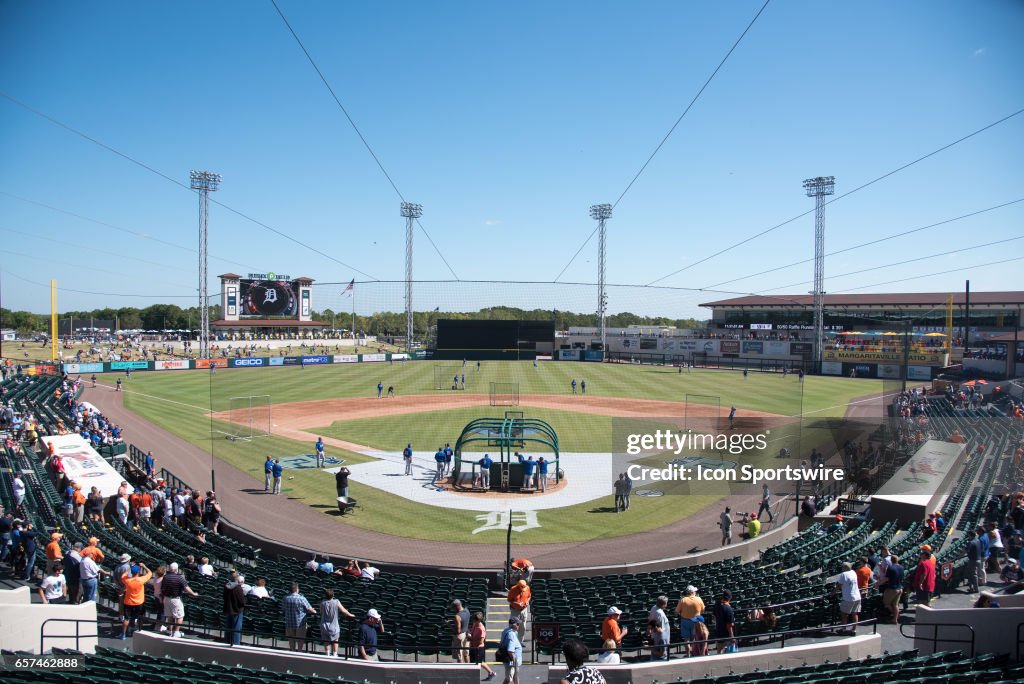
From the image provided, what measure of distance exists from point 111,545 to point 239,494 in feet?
27.4

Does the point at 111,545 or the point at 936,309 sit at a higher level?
the point at 936,309

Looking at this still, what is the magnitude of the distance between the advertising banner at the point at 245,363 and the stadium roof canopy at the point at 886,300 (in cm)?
5671

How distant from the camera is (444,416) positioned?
3747 centimetres

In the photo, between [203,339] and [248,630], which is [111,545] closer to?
[248,630]

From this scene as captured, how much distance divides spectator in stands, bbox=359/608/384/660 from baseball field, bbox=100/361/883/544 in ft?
26.9

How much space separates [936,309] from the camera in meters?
72.6

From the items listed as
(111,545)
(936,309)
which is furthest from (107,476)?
(936,309)

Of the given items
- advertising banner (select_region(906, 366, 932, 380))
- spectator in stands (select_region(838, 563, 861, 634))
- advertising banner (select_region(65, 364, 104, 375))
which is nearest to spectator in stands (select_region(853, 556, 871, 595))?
spectator in stands (select_region(838, 563, 861, 634))

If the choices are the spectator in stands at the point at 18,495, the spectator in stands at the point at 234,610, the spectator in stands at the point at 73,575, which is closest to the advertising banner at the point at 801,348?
the spectator in stands at the point at 234,610

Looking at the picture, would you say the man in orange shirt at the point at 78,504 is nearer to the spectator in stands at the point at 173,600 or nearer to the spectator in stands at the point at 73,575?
the spectator in stands at the point at 73,575

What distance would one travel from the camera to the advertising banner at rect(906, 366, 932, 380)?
51469mm

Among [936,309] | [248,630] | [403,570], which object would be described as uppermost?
[936,309]

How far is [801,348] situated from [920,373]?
1321 centimetres

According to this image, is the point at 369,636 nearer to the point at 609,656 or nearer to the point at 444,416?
the point at 609,656
